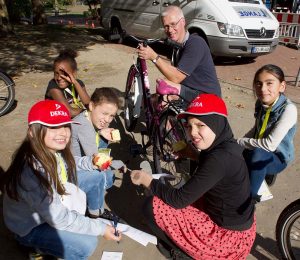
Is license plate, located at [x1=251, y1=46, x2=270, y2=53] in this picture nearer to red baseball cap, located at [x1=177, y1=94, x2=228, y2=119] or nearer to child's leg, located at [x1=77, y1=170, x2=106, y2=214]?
child's leg, located at [x1=77, y1=170, x2=106, y2=214]

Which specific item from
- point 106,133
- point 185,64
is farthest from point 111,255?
point 185,64

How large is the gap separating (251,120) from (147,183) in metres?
3.29

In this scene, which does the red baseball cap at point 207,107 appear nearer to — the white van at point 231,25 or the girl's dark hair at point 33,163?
the girl's dark hair at point 33,163

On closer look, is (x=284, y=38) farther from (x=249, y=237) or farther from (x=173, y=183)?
(x=249, y=237)

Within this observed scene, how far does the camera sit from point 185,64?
3.45 m

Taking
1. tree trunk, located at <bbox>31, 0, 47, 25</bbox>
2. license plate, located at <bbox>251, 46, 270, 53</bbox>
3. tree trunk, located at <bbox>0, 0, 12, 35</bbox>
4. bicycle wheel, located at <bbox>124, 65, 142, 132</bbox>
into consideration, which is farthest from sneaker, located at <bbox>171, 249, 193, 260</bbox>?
tree trunk, located at <bbox>31, 0, 47, 25</bbox>

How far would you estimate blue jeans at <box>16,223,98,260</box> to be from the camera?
227 cm

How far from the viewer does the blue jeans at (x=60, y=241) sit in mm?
2273

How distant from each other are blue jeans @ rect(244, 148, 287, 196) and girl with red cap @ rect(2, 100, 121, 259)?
1191 mm

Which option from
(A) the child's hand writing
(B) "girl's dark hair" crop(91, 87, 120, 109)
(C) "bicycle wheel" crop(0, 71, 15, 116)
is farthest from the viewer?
(C) "bicycle wheel" crop(0, 71, 15, 116)

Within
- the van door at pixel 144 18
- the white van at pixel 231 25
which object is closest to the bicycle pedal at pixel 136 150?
the white van at pixel 231 25

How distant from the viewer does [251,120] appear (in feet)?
17.5

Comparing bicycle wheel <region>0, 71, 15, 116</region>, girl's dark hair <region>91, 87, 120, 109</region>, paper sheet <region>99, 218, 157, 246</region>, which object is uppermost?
girl's dark hair <region>91, 87, 120, 109</region>

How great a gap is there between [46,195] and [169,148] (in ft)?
5.60
